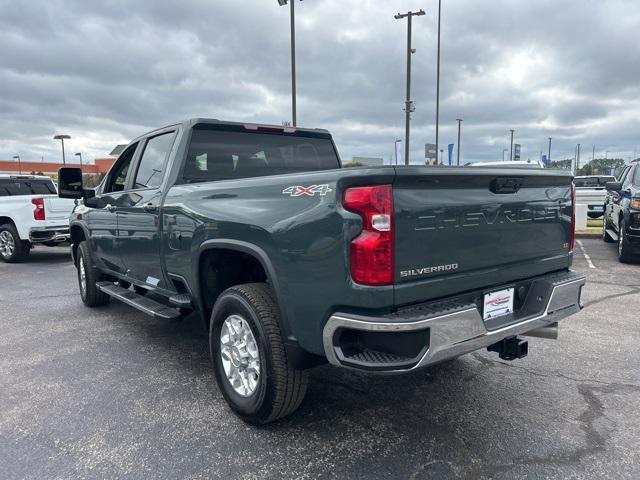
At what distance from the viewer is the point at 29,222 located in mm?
9750

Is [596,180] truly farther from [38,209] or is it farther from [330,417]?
[38,209]

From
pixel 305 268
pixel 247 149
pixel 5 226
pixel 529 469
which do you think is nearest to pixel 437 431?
pixel 529 469

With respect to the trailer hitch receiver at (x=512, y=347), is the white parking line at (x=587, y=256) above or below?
below

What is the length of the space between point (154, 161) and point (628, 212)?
7.65m

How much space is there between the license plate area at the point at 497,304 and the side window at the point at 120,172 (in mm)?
3683

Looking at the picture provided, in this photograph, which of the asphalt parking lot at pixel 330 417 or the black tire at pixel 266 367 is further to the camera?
the black tire at pixel 266 367

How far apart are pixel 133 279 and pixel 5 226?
7157mm

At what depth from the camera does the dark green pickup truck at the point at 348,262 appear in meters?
2.35

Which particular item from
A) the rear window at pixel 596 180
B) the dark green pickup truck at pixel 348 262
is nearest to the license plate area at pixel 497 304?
the dark green pickup truck at pixel 348 262

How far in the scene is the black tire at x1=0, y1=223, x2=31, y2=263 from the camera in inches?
391

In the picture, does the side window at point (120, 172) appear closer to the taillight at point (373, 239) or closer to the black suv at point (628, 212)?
the taillight at point (373, 239)

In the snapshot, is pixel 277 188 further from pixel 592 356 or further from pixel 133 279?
pixel 592 356

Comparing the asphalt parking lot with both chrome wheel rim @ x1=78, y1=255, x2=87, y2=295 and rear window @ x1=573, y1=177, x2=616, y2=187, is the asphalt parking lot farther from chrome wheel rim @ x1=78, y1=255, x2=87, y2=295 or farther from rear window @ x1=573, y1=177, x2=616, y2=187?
rear window @ x1=573, y1=177, x2=616, y2=187

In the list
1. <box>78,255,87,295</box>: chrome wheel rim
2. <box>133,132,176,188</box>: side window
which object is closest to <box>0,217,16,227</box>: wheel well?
<box>78,255,87,295</box>: chrome wheel rim
